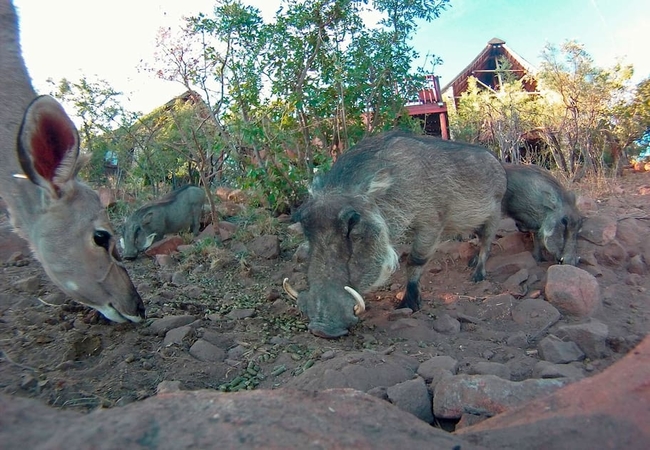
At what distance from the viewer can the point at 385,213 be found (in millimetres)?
4684

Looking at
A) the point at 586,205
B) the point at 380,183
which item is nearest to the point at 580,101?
the point at 586,205

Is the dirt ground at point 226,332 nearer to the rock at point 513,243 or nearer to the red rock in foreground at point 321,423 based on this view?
the rock at point 513,243

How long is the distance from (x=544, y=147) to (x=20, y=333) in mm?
11901

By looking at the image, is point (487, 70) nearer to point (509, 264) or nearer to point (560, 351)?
point (509, 264)

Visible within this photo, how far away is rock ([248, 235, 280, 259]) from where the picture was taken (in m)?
6.25

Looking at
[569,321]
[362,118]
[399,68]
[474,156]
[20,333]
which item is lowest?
[569,321]

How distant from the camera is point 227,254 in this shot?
6.06 m

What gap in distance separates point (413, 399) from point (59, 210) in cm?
248

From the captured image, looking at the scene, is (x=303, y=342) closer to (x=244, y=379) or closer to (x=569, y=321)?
(x=244, y=379)

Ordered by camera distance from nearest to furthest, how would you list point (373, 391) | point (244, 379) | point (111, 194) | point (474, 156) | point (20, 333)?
point (373, 391)
point (244, 379)
point (20, 333)
point (474, 156)
point (111, 194)

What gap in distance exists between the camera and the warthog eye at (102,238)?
3516 millimetres

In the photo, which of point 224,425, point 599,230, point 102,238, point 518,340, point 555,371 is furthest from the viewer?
point 599,230

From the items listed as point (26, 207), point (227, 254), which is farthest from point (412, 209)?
point (26, 207)

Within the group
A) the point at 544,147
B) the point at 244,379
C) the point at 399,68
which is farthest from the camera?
the point at 544,147
